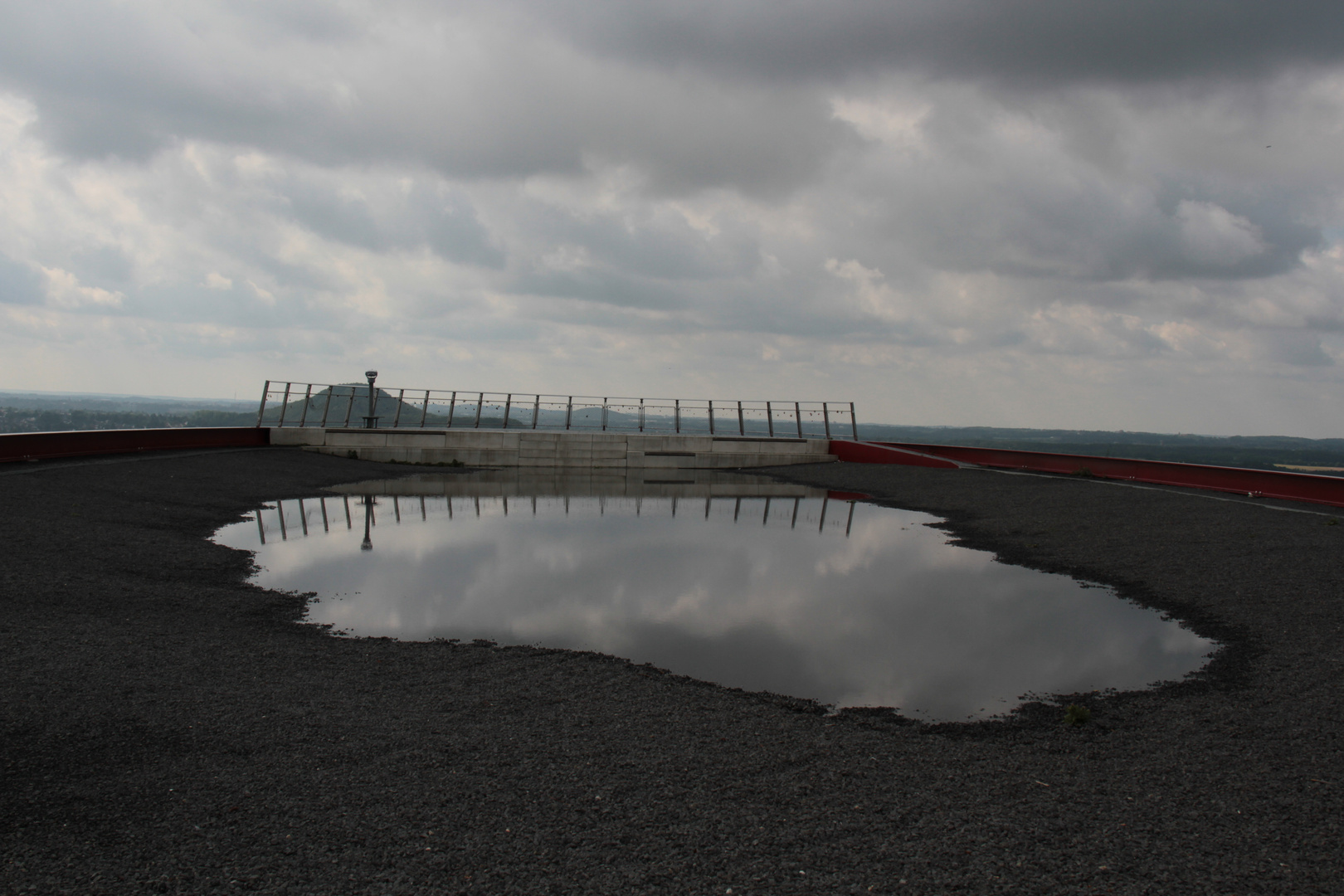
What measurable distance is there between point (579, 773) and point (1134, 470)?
22034mm

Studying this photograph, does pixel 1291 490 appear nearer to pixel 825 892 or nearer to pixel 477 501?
pixel 477 501

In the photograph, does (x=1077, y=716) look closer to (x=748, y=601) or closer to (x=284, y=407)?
(x=748, y=601)

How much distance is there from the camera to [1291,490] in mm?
17156

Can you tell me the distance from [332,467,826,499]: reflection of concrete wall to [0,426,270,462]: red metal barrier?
654 centimetres

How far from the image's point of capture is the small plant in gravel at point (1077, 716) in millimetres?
5328

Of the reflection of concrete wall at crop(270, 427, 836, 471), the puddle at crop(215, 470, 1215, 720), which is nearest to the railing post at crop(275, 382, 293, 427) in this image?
the reflection of concrete wall at crop(270, 427, 836, 471)

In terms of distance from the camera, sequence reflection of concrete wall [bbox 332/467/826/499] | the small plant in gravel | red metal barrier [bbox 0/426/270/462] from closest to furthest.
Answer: the small plant in gravel < red metal barrier [bbox 0/426/270/462] < reflection of concrete wall [bbox 332/467/826/499]

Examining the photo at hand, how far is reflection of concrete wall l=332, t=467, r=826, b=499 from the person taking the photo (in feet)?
67.7

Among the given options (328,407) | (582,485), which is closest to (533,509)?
(582,485)

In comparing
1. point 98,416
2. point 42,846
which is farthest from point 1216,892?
point 98,416

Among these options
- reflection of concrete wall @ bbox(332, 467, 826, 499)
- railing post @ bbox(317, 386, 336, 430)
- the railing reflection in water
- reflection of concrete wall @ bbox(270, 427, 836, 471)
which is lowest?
the railing reflection in water

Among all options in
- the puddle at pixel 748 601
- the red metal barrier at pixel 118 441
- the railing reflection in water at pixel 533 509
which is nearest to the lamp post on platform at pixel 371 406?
the red metal barrier at pixel 118 441

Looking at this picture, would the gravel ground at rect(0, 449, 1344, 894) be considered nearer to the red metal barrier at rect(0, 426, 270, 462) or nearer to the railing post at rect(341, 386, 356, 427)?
the red metal barrier at rect(0, 426, 270, 462)

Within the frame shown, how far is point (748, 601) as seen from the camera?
8.86 meters
